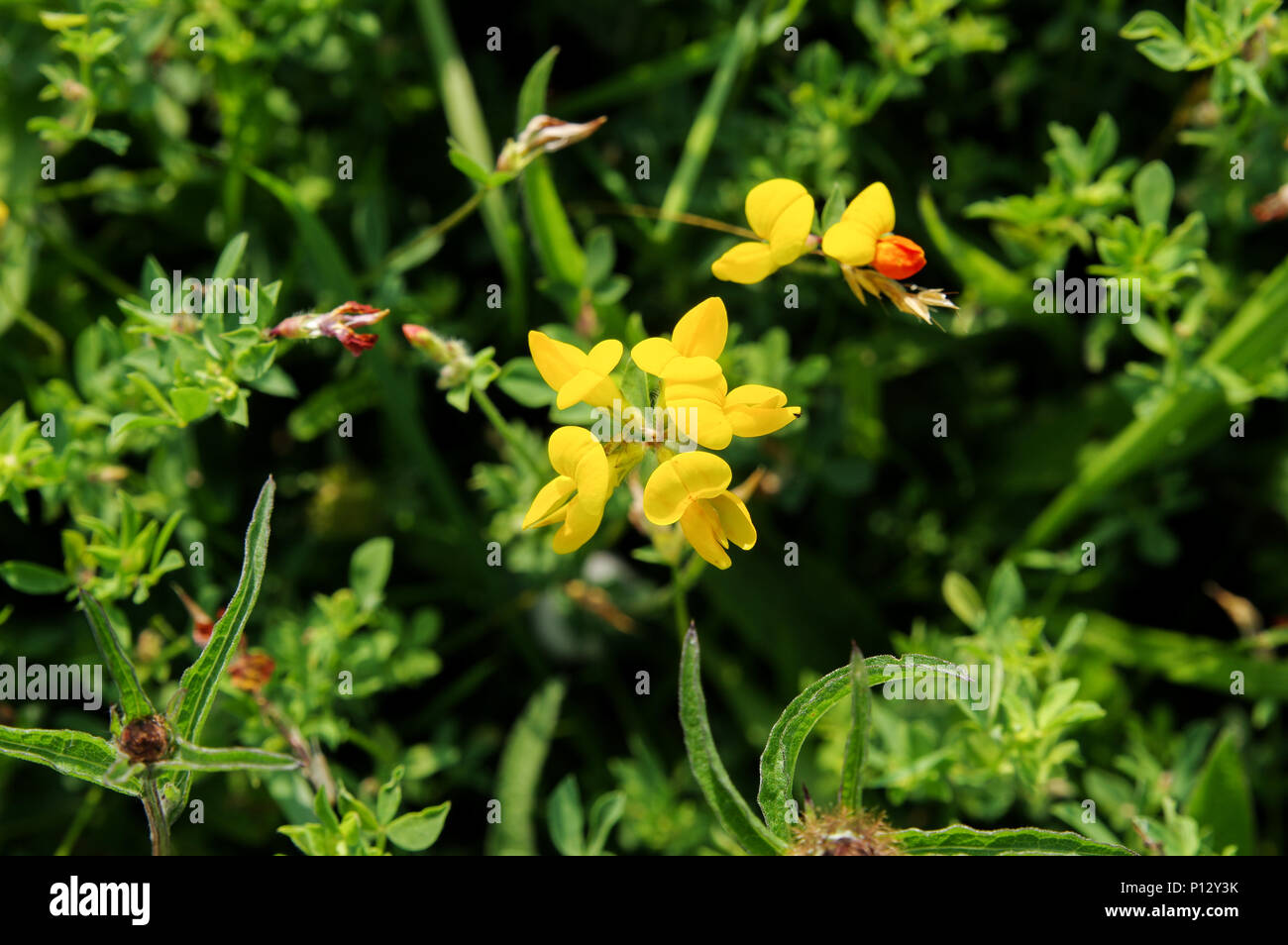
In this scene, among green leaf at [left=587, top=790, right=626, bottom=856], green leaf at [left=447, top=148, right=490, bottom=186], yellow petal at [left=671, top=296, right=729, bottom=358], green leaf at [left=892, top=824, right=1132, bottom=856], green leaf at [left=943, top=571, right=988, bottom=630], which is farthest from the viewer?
green leaf at [left=943, top=571, right=988, bottom=630]

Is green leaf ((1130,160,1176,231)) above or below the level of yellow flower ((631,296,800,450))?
above

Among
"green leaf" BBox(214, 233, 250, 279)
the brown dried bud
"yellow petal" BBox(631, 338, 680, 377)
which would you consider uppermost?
"green leaf" BBox(214, 233, 250, 279)

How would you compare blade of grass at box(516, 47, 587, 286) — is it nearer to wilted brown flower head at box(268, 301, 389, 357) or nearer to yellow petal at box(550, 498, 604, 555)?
wilted brown flower head at box(268, 301, 389, 357)

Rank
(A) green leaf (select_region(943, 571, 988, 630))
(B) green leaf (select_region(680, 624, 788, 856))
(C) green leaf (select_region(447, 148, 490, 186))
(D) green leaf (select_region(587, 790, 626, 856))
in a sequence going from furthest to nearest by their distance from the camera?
1. (A) green leaf (select_region(943, 571, 988, 630))
2. (D) green leaf (select_region(587, 790, 626, 856))
3. (C) green leaf (select_region(447, 148, 490, 186))
4. (B) green leaf (select_region(680, 624, 788, 856))

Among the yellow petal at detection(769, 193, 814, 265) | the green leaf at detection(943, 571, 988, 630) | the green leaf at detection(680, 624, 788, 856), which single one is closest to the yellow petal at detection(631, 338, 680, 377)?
the yellow petal at detection(769, 193, 814, 265)

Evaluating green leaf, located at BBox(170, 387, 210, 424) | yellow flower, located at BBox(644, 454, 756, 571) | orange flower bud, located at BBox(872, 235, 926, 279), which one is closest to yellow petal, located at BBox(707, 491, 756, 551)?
yellow flower, located at BBox(644, 454, 756, 571)

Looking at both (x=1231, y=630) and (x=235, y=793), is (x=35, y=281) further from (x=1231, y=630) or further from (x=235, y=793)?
(x=1231, y=630)

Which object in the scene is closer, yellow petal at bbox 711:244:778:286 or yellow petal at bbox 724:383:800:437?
yellow petal at bbox 724:383:800:437
